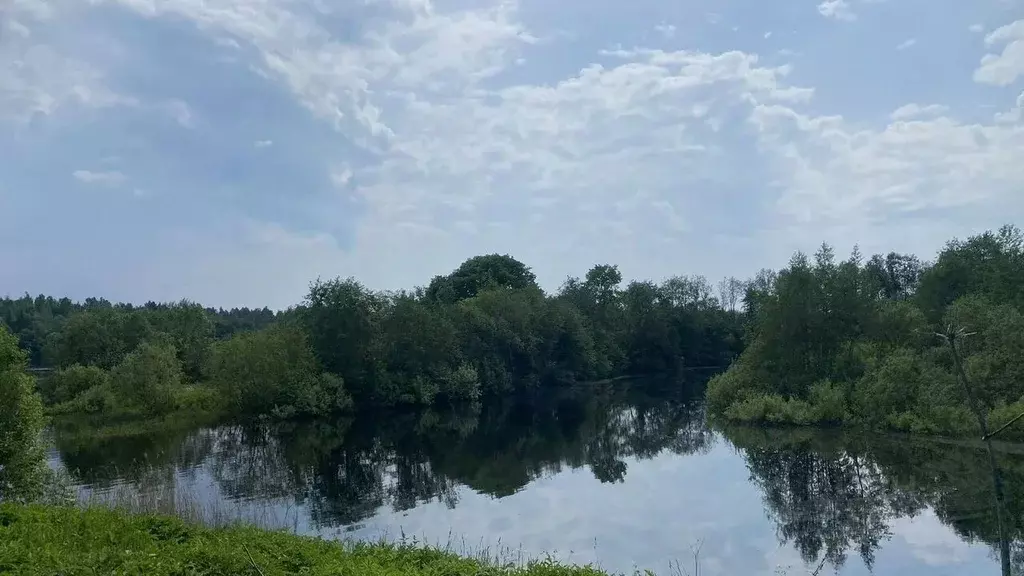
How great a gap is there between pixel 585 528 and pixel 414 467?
1342 cm

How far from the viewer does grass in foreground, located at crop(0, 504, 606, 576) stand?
9.68 m

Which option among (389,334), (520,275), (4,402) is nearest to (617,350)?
(520,275)

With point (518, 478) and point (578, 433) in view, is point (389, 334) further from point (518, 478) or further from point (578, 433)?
point (518, 478)

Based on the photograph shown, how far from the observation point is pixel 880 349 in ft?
140

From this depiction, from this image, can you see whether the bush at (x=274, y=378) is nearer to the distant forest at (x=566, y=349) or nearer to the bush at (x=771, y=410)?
the distant forest at (x=566, y=349)

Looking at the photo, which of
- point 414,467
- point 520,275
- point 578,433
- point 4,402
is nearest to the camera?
point 4,402

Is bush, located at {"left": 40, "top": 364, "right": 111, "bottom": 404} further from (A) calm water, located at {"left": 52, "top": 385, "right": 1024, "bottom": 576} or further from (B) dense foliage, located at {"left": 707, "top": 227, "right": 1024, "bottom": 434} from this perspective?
(B) dense foliage, located at {"left": 707, "top": 227, "right": 1024, "bottom": 434}

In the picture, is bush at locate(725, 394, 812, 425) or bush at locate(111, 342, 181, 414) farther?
bush at locate(111, 342, 181, 414)

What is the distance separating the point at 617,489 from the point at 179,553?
1972cm

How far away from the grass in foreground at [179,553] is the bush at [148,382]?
38.0 m

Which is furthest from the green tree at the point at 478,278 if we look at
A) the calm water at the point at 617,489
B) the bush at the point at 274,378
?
the calm water at the point at 617,489

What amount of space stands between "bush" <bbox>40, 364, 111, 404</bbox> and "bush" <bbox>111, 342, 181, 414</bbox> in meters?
7.27

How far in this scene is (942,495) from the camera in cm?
2355

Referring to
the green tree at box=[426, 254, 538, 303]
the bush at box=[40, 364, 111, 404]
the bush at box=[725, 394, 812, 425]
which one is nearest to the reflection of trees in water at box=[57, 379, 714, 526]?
the bush at box=[725, 394, 812, 425]
